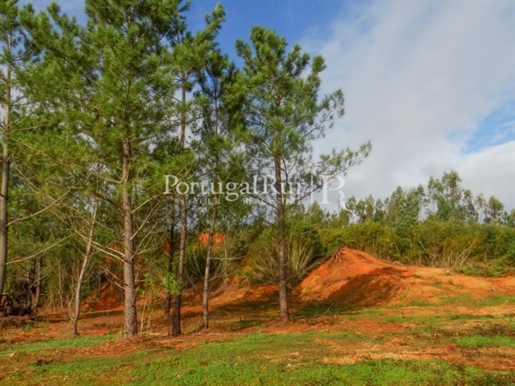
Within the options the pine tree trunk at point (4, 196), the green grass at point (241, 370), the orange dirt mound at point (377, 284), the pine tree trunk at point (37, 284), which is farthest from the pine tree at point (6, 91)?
the orange dirt mound at point (377, 284)

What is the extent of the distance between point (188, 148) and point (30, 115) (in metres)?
3.20

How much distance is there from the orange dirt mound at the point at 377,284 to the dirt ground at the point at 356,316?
38mm

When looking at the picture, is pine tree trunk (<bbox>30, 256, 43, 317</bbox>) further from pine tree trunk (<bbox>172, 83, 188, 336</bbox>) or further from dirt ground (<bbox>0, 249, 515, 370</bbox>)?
pine tree trunk (<bbox>172, 83, 188, 336</bbox>)

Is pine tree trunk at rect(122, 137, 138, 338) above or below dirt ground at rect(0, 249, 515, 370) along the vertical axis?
above

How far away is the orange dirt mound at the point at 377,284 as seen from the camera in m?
14.8

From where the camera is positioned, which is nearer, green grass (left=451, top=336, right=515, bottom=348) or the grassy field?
the grassy field

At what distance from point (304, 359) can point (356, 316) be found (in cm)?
652

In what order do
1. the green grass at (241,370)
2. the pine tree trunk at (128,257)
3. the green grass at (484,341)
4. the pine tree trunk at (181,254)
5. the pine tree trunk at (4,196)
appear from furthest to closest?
the pine tree trunk at (181,254) → the pine tree trunk at (4,196) → the pine tree trunk at (128,257) → the green grass at (484,341) → the green grass at (241,370)

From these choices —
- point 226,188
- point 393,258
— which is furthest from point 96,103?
point 393,258

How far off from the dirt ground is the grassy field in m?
0.04

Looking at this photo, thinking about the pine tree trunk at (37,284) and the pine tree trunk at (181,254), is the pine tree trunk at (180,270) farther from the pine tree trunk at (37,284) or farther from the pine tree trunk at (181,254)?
the pine tree trunk at (37,284)

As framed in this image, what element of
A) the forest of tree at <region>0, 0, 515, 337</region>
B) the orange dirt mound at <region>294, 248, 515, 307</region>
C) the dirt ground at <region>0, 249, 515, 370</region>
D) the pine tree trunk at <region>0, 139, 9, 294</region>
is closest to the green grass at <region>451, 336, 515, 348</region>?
the dirt ground at <region>0, 249, 515, 370</region>

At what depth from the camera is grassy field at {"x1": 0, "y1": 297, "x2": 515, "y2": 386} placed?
193 inches

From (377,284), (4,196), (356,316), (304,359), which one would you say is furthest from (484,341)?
(377,284)
